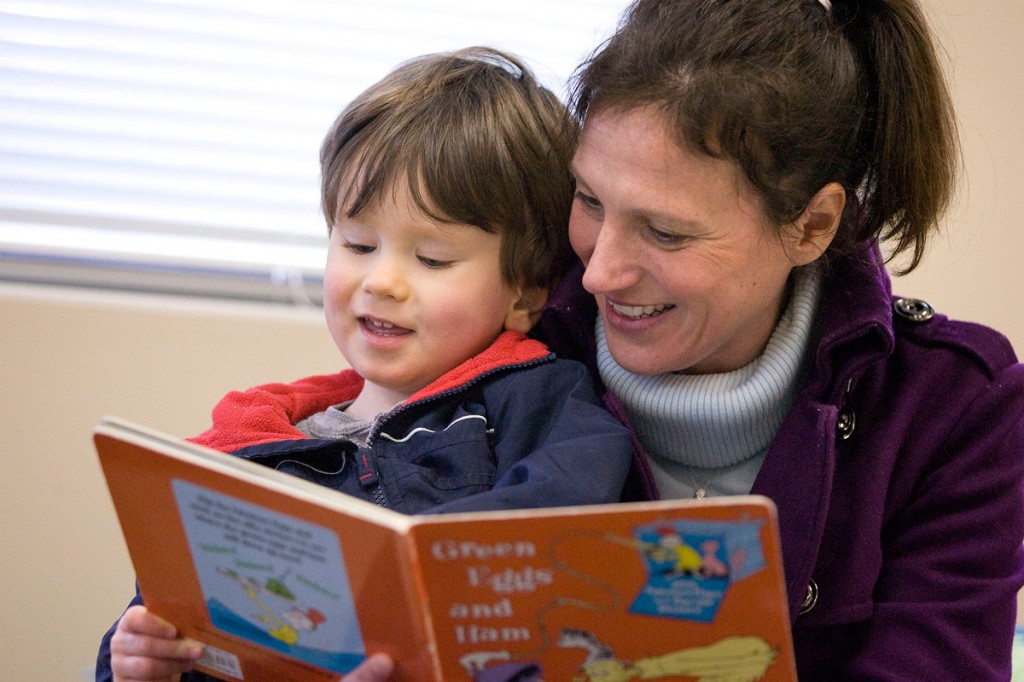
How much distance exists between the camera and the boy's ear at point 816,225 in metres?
1.32

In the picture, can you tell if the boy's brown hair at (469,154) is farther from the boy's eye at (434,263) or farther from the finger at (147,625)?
the finger at (147,625)

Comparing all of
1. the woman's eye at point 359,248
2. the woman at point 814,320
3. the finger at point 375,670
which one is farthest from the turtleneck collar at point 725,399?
the finger at point 375,670

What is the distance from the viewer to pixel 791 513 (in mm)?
1318

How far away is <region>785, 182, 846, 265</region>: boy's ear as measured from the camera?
132cm

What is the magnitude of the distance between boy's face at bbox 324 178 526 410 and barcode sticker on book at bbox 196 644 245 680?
393 millimetres

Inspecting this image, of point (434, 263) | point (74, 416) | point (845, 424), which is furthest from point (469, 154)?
point (74, 416)

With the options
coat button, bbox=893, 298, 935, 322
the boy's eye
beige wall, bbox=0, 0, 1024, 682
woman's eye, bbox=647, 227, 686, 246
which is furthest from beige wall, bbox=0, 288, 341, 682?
coat button, bbox=893, 298, 935, 322

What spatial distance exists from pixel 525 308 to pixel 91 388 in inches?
43.3

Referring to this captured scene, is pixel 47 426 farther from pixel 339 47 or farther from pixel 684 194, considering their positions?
pixel 684 194

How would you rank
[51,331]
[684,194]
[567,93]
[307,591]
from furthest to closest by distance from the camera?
1. [51,331]
2. [567,93]
3. [684,194]
4. [307,591]

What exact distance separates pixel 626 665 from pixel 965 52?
1661mm

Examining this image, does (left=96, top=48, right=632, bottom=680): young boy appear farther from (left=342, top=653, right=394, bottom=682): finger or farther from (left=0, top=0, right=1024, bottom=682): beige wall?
(left=0, top=0, right=1024, bottom=682): beige wall

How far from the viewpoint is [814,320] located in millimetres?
1453

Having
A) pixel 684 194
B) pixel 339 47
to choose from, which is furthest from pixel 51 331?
pixel 684 194
